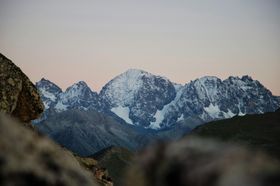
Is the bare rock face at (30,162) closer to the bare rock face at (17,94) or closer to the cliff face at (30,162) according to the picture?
the cliff face at (30,162)

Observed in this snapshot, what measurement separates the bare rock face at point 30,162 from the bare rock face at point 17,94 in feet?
72.8

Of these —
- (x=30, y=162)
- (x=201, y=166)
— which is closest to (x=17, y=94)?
(x=30, y=162)

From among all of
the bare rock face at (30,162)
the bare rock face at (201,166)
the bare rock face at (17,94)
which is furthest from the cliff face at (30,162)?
the bare rock face at (17,94)

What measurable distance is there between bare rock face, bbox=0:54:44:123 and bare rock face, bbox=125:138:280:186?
23.1m

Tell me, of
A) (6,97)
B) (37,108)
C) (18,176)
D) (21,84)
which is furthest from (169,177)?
(37,108)

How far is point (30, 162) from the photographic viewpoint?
329 inches

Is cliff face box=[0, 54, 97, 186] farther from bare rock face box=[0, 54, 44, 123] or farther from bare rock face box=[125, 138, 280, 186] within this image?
bare rock face box=[0, 54, 44, 123]

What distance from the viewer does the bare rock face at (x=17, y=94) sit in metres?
33.0

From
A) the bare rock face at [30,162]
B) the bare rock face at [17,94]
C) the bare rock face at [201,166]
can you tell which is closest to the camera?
the bare rock face at [201,166]

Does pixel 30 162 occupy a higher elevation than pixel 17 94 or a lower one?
higher

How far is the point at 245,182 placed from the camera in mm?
6418

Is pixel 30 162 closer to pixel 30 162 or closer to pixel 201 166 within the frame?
pixel 30 162

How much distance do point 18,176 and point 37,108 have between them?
32.3m

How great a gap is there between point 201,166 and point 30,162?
288cm
